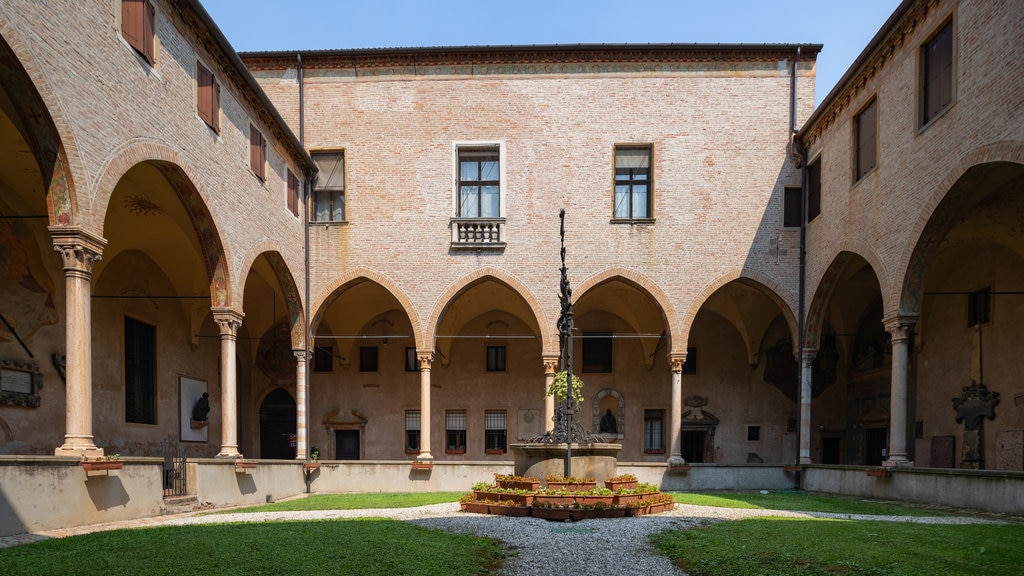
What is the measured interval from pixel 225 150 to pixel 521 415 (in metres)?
13.2

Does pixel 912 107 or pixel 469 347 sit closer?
pixel 912 107

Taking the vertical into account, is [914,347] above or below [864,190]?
below

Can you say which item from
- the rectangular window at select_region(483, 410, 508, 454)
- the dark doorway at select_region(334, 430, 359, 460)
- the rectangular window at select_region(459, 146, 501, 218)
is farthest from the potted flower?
the dark doorway at select_region(334, 430, 359, 460)

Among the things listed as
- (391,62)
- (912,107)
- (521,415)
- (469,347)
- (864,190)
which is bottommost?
(521,415)

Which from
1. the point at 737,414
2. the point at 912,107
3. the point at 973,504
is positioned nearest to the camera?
the point at 973,504

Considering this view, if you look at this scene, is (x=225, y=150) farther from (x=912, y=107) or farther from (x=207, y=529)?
(x=912, y=107)

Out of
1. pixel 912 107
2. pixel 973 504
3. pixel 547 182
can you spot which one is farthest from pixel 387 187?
pixel 973 504

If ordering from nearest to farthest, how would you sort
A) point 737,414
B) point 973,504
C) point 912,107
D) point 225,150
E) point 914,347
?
Answer: point 973,504
point 912,107
point 225,150
point 914,347
point 737,414

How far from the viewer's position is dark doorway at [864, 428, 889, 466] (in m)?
19.8

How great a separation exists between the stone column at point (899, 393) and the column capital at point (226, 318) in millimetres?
13851

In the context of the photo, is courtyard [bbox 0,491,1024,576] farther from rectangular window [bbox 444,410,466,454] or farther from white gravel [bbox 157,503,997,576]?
rectangular window [bbox 444,410,466,454]

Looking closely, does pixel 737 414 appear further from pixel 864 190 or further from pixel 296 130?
pixel 296 130

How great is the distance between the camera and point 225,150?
44.5ft

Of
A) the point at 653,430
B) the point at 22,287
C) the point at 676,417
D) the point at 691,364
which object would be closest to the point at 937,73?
the point at 676,417
